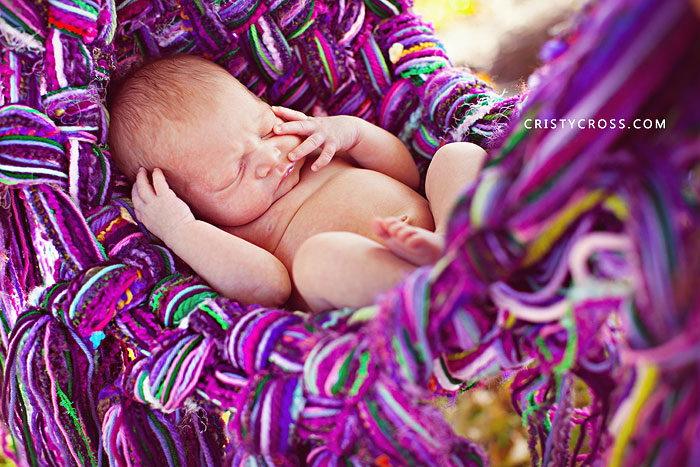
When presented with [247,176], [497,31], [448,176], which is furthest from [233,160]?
[497,31]

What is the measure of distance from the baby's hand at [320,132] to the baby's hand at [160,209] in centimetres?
17

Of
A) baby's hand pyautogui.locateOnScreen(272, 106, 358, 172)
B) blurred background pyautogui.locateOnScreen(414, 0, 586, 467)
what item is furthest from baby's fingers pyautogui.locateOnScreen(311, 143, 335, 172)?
blurred background pyautogui.locateOnScreen(414, 0, 586, 467)

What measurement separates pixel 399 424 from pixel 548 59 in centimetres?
31

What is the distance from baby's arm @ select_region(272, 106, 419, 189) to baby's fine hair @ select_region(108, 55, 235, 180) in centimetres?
12

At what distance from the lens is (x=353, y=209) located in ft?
2.56

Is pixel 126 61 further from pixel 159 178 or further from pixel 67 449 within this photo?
pixel 67 449

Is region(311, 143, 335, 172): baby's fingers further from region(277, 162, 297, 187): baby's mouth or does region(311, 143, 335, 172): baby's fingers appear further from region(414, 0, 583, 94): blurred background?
region(414, 0, 583, 94): blurred background

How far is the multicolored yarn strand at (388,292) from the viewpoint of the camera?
320mm

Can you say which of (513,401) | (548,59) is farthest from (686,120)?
(513,401)

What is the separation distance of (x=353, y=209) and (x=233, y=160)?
0.18m

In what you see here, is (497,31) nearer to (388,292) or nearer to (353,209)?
(353,209)

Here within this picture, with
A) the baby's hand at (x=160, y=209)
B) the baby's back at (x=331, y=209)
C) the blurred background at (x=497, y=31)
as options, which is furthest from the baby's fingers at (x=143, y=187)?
the blurred background at (x=497, y=31)

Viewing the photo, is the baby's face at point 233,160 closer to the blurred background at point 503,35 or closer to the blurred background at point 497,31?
the blurred background at point 497,31

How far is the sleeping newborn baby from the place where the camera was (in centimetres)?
73
